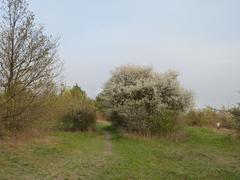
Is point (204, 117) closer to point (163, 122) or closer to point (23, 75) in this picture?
point (163, 122)

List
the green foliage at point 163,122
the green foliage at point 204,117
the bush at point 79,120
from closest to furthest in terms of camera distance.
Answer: the green foliage at point 163,122, the bush at point 79,120, the green foliage at point 204,117

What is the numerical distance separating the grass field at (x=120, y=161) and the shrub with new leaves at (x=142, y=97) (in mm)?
3888

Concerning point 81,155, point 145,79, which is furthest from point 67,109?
point 81,155

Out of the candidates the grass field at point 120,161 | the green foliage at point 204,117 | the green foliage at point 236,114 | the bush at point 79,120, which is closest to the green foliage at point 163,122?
the grass field at point 120,161

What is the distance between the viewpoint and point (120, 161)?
13.8m

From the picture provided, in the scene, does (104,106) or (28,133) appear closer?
(28,133)

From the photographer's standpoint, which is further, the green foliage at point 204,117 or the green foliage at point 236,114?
the green foliage at point 204,117

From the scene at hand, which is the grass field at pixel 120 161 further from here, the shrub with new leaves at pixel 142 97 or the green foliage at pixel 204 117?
the green foliage at pixel 204 117

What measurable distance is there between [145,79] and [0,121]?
12.1 m

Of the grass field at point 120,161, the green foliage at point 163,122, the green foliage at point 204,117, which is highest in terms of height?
the green foliage at point 204,117

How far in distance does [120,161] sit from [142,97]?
1164 cm

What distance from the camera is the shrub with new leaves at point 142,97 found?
24.0m

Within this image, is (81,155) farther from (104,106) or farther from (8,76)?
(104,106)

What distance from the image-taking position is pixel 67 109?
26.0 meters
